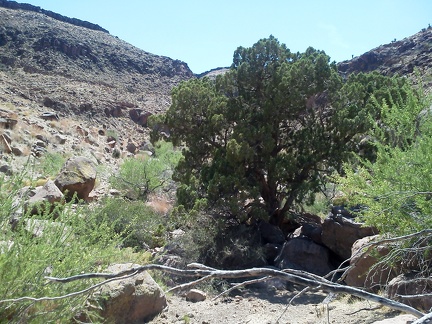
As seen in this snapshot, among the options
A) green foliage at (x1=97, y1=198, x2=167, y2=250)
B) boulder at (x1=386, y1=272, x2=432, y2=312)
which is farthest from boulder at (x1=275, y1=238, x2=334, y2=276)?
boulder at (x1=386, y1=272, x2=432, y2=312)

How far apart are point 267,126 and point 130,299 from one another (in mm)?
Answer: 7188

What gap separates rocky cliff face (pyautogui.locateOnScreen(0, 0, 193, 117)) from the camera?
119 ft

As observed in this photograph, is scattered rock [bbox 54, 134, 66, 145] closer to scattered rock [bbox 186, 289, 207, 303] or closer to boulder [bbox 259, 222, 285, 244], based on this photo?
boulder [bbox 259, 222, 285, 244]

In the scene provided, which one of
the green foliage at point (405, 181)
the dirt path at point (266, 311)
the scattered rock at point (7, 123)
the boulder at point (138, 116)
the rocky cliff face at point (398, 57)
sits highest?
the rocky cliff face at point (398, 57)

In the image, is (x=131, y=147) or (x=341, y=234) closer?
(x=341, y=234)

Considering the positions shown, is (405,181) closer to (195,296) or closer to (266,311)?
(266,311)

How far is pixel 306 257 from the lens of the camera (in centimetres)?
1216

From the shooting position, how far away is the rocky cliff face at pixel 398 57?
3372 cm

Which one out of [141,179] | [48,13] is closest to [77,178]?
[141,179]

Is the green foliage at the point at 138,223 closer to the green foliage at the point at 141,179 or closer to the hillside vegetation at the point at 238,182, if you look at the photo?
the hillside vegetation at the point at 238,182

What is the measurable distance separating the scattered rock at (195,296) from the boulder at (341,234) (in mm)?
4016

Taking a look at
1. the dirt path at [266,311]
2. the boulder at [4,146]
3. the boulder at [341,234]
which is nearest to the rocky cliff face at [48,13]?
the boulder at [4,146]

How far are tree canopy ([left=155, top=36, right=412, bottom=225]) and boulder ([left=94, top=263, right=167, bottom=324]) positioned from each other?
4809mm

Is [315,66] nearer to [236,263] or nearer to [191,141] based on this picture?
[191,141]
